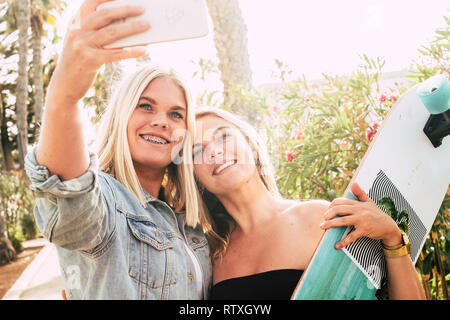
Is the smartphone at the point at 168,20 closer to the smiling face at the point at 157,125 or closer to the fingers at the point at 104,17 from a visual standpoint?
the fingers at the point at 104,17

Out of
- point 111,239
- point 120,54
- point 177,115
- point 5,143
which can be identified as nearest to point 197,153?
point 177,115

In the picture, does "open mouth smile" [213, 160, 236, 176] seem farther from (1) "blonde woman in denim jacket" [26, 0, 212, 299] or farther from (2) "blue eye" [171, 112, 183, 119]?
(2) "blue eye" [171, 112, 183, 119]

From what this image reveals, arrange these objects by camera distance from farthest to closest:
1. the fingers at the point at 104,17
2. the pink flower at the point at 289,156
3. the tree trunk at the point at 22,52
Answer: the tree trunk at the point at 22,52, the pink flower at the point at 289,156, the fingers at the point at 104,17

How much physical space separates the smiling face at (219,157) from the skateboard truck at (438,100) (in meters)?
0.82

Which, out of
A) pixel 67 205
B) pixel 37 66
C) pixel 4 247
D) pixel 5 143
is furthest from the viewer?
pixel 5 143

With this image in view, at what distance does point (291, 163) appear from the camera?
257 centimetres

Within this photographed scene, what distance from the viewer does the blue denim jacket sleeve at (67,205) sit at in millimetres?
932

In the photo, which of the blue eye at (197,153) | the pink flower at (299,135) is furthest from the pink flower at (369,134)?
the blue eye at (197,153)

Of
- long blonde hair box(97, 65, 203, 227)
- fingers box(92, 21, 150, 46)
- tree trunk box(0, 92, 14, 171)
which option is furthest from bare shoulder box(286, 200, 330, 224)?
tree trunk box(0, 92, 14, 171)

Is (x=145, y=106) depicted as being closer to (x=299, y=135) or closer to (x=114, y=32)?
(x=114, y=32)

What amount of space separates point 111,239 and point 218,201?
33.5 inches

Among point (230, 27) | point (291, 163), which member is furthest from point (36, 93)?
point (291, 163)

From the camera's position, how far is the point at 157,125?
1.62 m

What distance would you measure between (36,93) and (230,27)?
7.51 metres
